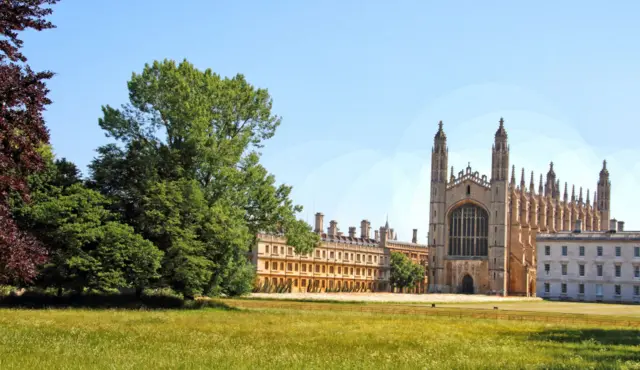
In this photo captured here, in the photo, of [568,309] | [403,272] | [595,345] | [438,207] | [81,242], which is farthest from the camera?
[403,272]

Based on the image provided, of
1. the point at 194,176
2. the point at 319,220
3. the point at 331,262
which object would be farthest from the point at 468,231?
the point at 194,176

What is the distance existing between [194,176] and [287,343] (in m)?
24.0

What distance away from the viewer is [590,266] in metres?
104

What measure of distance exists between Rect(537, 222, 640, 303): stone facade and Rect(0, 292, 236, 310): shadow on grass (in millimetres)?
69068

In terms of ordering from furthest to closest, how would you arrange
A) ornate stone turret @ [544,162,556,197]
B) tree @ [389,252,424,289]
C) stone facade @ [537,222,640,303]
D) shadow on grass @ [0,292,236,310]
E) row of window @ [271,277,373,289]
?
ornate stone turret @ [544,162,556,197] < tree @ [389,252,424,289] < row of window @ [271,277,373,289] < stone facade @ [537,222,640,303] < shadow on grass @ [0,292,236,310]

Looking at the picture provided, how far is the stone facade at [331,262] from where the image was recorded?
111375 millimetres

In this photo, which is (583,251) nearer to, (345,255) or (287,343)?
(345,255)

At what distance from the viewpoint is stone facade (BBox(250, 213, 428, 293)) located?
111375 millimetres

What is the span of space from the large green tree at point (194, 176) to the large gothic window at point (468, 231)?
263 feet

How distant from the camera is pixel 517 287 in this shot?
402ft

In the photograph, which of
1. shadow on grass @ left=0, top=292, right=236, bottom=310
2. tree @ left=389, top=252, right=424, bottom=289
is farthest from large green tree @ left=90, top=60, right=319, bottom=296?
tree @ left=389, top=252, right=424, bottom=289

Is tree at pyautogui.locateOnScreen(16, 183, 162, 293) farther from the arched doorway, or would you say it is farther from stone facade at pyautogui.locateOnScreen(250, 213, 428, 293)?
the arched doorway

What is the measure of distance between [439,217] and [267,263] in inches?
1272

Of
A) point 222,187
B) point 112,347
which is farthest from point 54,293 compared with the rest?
point 112,347
